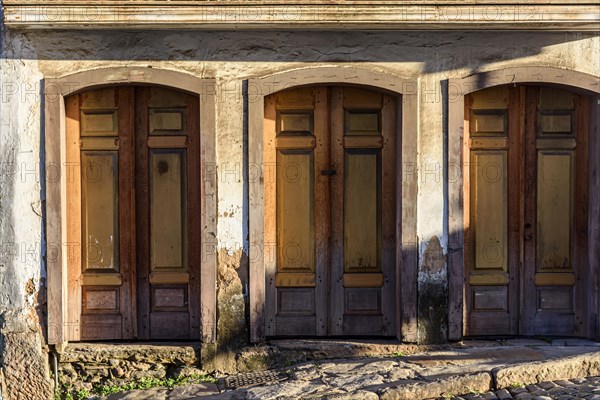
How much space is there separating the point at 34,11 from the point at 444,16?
12.4 feet

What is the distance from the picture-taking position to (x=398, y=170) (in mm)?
8055

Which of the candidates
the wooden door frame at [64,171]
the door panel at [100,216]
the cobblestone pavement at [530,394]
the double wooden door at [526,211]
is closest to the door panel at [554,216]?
the double wooden door at [526,211]

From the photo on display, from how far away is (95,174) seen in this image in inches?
321

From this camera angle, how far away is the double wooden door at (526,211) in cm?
Result: 818

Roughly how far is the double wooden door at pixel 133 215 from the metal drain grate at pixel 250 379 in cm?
67

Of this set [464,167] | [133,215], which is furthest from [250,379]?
[464,167]

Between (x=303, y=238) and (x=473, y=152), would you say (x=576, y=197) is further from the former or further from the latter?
(x=303, y=238)

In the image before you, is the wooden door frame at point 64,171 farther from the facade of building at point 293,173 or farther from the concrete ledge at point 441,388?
the concrete ledge at point 441,388

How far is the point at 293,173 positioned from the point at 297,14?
1556 mm

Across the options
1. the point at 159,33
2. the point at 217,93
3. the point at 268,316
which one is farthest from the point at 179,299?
the point at 159,33

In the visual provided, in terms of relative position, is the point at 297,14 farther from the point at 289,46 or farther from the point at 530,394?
the point at 530,394

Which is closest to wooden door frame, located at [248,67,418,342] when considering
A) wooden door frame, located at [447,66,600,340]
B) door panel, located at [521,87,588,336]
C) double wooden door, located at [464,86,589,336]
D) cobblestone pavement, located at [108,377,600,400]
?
wooden door frame, located at [447,66,600,340]

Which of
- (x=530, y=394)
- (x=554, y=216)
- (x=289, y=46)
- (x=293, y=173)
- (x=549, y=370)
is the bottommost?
(x=530, y=394)

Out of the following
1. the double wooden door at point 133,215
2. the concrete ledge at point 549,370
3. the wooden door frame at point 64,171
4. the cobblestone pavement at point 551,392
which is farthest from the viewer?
the double wooden door at point 133,215
